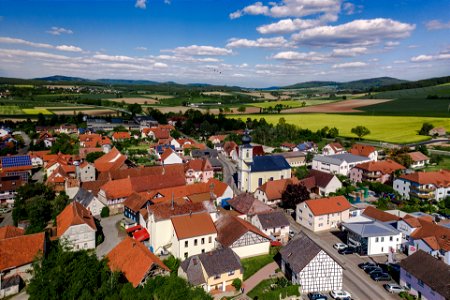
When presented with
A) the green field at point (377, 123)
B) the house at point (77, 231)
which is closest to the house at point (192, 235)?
the house at point (77, 231)

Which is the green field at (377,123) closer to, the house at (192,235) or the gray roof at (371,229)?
the gray roof at (371,229)

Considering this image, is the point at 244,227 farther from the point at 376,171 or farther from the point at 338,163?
the point at 338,163

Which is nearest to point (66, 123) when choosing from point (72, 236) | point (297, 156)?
point (297, 156)

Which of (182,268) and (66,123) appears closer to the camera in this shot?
(182,268)

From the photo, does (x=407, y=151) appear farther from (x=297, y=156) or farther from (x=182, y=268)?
(x=182, y=268)

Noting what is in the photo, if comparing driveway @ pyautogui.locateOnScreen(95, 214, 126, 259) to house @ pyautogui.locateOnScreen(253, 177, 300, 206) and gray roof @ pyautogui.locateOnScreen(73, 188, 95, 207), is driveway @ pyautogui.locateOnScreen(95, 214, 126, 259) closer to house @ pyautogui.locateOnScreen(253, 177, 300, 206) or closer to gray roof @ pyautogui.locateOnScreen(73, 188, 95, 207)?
gray roof @ pyautogui.locateOnScreen(73, 188, 95, 207)

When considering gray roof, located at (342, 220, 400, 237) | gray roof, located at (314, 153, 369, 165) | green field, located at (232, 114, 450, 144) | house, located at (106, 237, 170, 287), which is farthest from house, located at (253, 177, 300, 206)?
green field, located at (232, 114, 450, 144)
